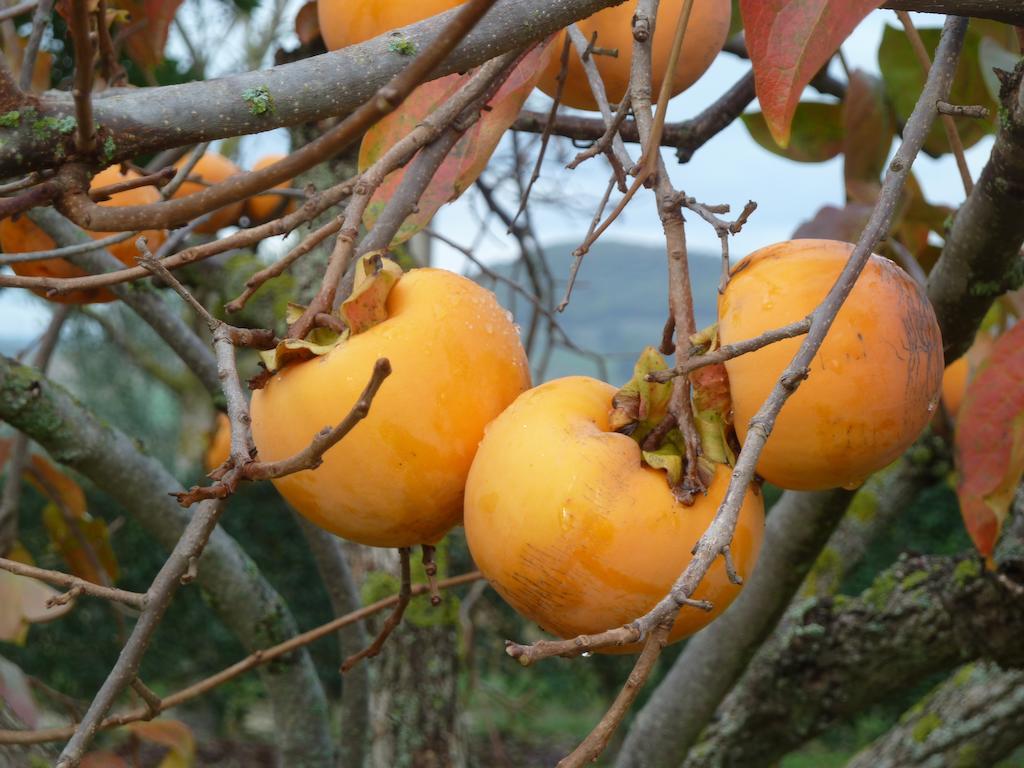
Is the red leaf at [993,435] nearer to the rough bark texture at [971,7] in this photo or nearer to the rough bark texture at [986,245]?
the rough bark texture at [986,245]

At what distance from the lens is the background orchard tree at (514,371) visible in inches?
22.7

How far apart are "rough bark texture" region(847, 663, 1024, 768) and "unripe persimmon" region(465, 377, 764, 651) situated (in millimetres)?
1197

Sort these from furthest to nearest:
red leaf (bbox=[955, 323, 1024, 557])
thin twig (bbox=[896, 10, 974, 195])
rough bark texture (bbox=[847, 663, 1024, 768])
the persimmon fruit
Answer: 1. rough bark texture (bbox=[847, 663, 1024, 768])
2. the persimmon fruit
3. red leaf (bbox=[955, 323, 1024, 557])
4. thin twig (bbox=[896, 10, 974, 195])

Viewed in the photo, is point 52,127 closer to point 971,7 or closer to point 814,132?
point 971,7

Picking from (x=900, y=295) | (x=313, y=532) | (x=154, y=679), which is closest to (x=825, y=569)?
(x=313, y=532)

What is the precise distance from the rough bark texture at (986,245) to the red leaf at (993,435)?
56 mm

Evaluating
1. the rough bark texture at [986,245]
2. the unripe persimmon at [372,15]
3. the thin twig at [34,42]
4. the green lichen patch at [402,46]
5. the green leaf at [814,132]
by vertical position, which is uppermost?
the green leaf at [814,132]

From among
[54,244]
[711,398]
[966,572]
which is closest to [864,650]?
[966,572]

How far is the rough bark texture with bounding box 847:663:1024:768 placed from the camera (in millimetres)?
1629

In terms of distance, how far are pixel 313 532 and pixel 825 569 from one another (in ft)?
3.00

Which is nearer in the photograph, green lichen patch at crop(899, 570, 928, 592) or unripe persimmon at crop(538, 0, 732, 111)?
unripe persimmon at crop(538, 0, 732, 111)

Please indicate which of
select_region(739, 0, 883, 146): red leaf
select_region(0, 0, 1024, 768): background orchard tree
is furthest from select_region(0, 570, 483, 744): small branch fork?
select_region(739, 0, 883, 146): red leaf

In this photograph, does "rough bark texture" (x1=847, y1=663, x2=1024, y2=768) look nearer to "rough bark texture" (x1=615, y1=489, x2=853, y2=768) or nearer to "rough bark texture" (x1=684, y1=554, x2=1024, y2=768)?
"rough bark texture" (x1=684, y1=554, x2=1024, y2=768)

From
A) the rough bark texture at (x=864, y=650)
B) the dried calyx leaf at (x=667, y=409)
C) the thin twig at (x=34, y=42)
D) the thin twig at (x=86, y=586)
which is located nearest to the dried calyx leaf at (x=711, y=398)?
the dried calyx leaf at (x=667, y=409)
